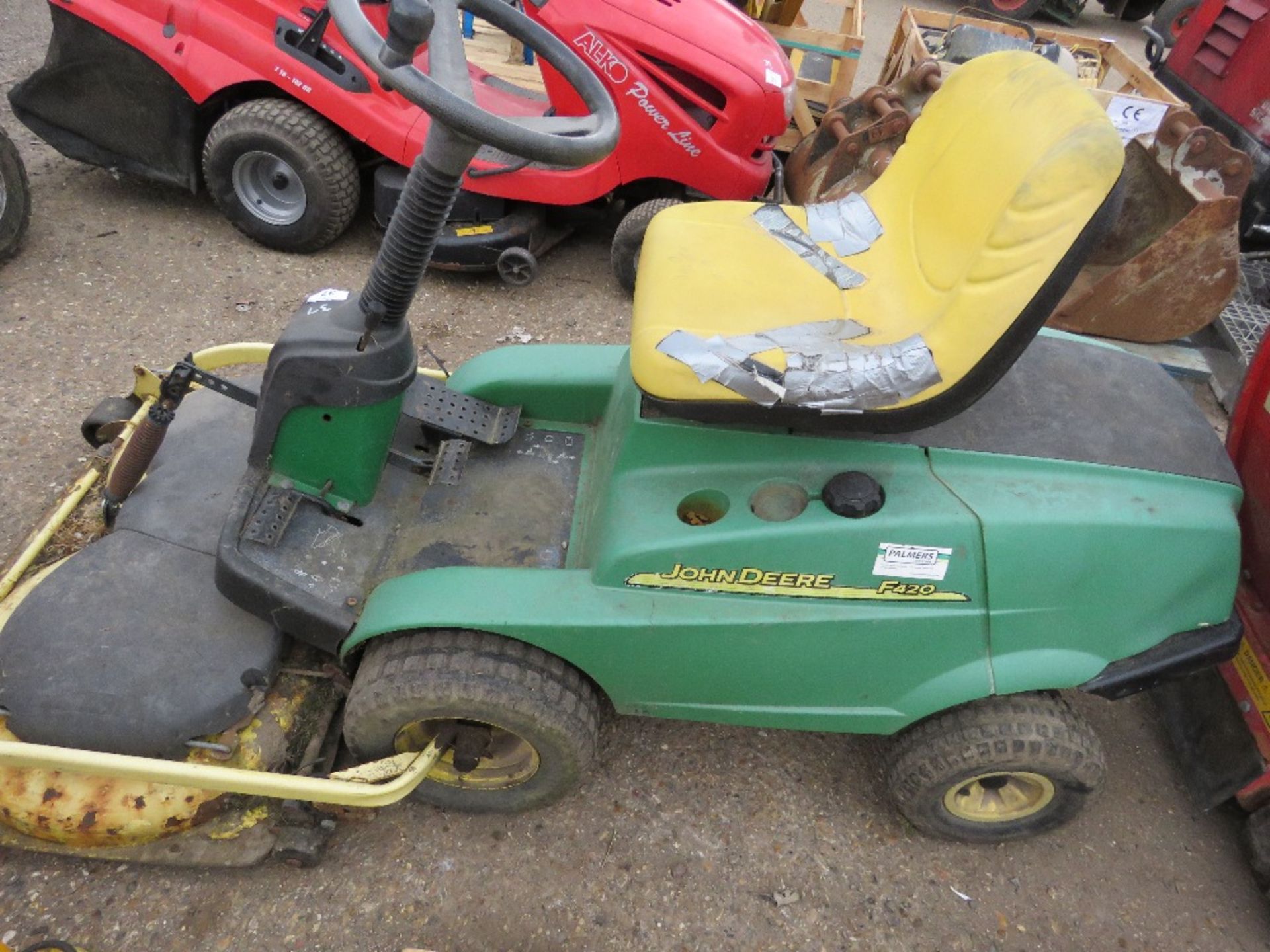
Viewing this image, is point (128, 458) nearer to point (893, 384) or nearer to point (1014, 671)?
point (893, 384)

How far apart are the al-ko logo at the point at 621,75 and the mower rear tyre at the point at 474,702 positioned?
2.38 m

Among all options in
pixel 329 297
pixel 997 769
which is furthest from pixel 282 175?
pixel 997 769

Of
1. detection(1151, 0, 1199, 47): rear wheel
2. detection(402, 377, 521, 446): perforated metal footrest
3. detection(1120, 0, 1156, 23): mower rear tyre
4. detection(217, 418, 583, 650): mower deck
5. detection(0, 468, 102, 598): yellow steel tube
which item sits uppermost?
detection(1151, 0, 1199, 47): rear wheel

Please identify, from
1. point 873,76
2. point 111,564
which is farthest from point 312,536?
point 873,76

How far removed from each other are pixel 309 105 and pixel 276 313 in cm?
81

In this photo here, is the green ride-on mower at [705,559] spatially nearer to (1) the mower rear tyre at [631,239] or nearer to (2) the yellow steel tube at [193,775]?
(2) the yellow steel tube at [193,775]

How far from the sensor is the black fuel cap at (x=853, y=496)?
5.28ft

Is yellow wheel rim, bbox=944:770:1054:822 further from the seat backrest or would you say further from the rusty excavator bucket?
the rusty excavator bucket

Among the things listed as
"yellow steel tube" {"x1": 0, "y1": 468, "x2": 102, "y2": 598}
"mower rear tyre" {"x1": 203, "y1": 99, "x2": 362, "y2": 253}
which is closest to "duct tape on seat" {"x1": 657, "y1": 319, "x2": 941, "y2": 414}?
"yellow steel tube" {"x1": 0, "y1": 468, "x2": 102, "y2": 598}

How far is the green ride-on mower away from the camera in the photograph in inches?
62.4

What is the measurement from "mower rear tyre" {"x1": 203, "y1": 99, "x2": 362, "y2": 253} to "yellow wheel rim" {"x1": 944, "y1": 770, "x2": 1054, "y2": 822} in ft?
10.1

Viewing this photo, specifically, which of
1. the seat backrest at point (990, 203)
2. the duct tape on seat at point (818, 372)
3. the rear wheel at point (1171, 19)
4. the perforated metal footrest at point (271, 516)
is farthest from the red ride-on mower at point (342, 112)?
the rear wheel at point (1171, 19)

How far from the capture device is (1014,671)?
1693 millimetres

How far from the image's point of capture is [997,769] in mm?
1807
